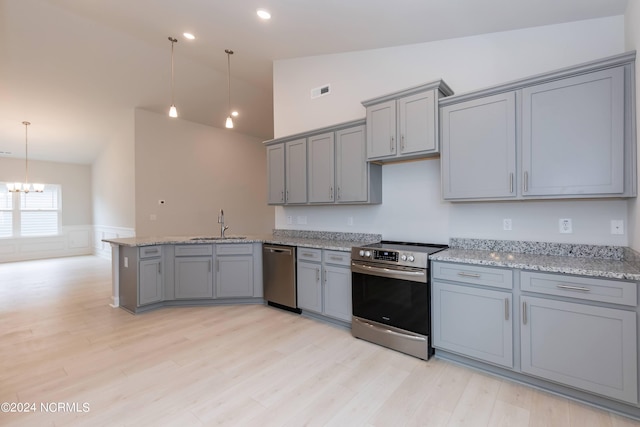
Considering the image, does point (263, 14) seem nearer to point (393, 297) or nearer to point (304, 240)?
point (304, 240)

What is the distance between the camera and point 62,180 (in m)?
8.51

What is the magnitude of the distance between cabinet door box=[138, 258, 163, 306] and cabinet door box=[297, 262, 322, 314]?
1.86 m

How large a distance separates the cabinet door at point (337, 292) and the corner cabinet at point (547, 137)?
52.2 inches

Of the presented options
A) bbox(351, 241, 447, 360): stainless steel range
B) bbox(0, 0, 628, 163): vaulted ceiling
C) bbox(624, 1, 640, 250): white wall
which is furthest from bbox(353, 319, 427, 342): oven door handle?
bbox(0, 0, 628, 163): vaulted ceiling

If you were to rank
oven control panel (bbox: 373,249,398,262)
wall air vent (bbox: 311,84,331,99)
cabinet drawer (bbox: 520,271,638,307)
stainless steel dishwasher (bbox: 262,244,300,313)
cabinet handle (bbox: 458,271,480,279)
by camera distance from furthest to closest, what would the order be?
wall air vent (bbox: 311,84,331,99), stainless steel dishwasher (bbox: 262,244,300,313), oven control panel (bbox: 373,249,398,262), cabinet handle (bbox: 458,271,480,279), cabinet drawer (bbox: 520,271,638,307)

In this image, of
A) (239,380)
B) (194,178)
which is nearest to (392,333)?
(239,380)

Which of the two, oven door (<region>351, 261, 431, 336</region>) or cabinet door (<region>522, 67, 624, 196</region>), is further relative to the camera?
oven door (<region>351, 261, 431, 336</region>)

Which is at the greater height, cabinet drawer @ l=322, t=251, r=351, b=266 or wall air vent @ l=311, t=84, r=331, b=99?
wall air vent @ l=311, t=84, r=331, b=99

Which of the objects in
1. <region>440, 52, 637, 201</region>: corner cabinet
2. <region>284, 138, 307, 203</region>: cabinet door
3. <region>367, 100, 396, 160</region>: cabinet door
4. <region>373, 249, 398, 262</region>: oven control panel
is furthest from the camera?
<region>284, 138, 307, 203</region>: cabinet door

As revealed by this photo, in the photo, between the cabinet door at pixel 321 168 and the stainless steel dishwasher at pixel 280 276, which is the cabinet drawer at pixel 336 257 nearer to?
the stainless steel dishwasher at pixel 280 276

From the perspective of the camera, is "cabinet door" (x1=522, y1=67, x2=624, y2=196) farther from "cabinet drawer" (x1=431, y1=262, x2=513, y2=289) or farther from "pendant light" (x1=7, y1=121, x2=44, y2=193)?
"pendant light" (x1=7, y1=121, x2=44, y2=193)

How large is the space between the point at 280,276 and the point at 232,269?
0.70 metres

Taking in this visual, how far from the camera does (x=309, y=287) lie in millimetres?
A: 3484

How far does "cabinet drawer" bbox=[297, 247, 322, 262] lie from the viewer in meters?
3.39
